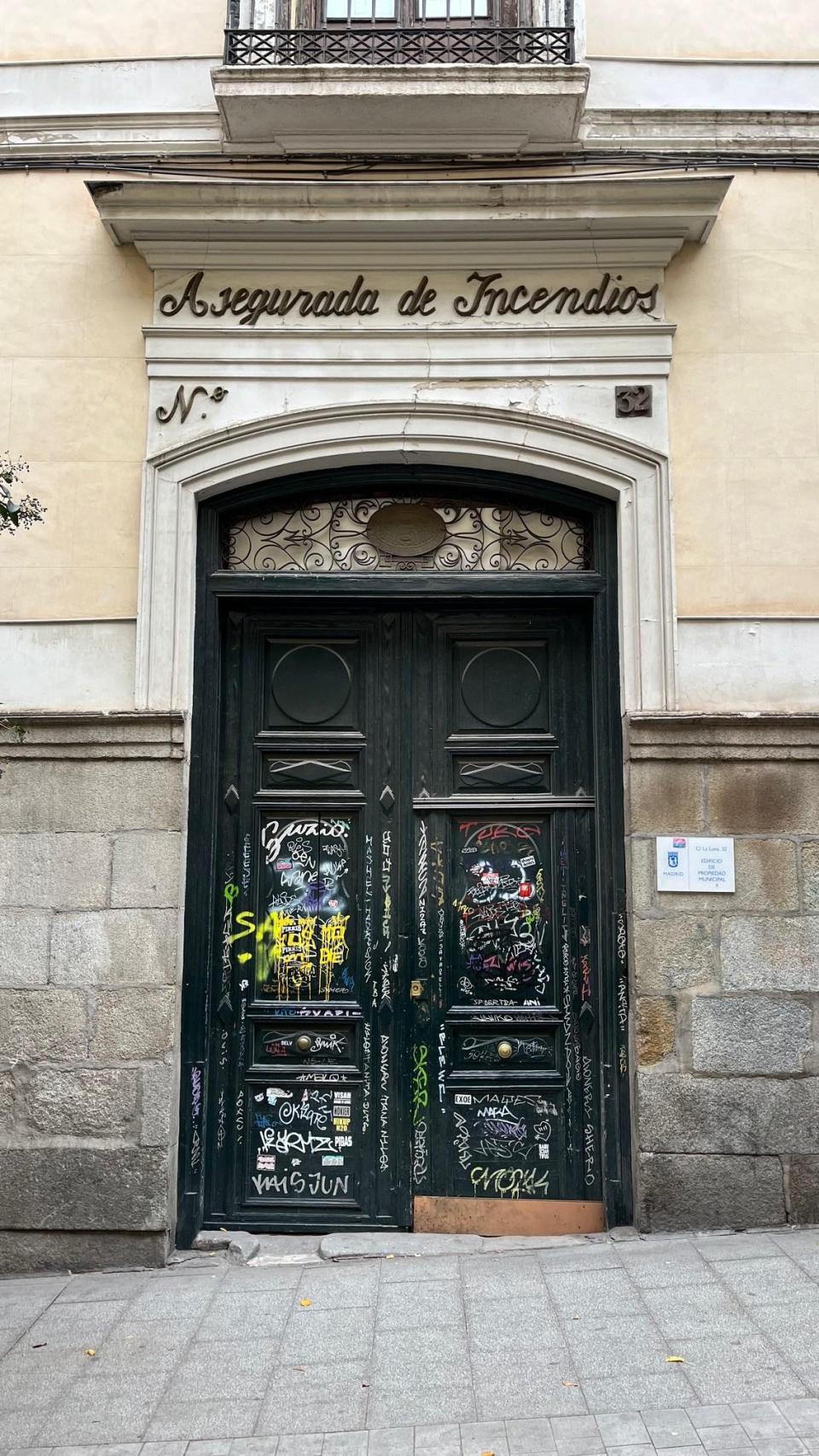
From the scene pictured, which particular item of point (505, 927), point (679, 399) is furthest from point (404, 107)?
point (505, 927)

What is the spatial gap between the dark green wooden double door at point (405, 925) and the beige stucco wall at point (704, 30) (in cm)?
307

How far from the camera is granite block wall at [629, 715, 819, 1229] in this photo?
5637 mm

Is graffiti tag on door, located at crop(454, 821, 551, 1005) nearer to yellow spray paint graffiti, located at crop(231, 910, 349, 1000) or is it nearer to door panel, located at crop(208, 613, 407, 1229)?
door panel, located at crop(208, 613, 407, 1229)

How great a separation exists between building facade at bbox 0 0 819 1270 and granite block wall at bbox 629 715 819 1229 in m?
0.02

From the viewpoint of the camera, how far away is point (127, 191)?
604cm

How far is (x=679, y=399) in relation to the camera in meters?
6.15

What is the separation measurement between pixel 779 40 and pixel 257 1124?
21.1 feet

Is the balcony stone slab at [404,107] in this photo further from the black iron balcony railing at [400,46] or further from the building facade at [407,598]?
the black iron balcony railing at [400,46]

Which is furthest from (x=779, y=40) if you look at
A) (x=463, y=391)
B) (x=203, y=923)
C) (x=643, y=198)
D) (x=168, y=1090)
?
(x=168, y=1090)

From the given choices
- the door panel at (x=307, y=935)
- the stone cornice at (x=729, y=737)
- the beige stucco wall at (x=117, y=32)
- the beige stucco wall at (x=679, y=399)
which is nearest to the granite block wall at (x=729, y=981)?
the stone cornice at (x=729, y=737)

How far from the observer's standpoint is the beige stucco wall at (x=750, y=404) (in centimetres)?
602

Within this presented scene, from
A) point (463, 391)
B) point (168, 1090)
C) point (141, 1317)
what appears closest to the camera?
point (141, 1317)

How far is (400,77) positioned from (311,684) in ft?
10.4

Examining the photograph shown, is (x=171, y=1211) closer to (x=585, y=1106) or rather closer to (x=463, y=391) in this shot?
(x=585, y=1106)
